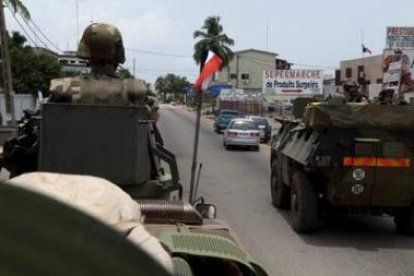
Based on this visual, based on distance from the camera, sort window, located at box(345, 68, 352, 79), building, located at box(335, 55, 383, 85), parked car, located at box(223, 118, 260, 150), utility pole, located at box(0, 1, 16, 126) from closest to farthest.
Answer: utility pole, located at box(0, 1, 16, 126) → parked car, located at box(223, 118, 260, 150) → building, located at box(335, 55, 383, 85) → window, located at box(345, 68, 352, 79)

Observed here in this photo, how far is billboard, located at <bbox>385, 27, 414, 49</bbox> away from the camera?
61656 millimetres

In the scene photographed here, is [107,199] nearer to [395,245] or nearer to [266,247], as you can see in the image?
[266,247]

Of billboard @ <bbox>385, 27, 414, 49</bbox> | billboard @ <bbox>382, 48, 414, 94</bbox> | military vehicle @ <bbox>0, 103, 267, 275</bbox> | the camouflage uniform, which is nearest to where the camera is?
military vehicle @ <bbox>0, 103, 267, 275</bbox>

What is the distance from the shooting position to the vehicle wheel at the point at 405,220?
1177cm

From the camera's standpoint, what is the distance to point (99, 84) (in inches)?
196

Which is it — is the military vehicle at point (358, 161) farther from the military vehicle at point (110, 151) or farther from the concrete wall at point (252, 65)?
the concrete wall at point (252, 65)

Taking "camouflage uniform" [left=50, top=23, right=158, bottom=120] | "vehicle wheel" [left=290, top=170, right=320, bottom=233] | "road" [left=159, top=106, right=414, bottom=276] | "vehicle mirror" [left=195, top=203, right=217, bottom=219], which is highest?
"camouflage uniform" [left=50, top=23, right=158, bottom=120]

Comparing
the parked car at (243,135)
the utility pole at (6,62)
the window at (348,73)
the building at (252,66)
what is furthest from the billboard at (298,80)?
the building at (252,66)

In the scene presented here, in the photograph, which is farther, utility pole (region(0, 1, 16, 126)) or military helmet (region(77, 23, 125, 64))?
utility pole (region(0, 1, 16, 126))

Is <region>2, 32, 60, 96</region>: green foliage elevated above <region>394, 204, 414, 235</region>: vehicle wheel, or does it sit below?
above

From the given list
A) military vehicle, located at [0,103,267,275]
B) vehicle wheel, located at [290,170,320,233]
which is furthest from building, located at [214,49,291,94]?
military vehicle, located at [0,103,267,275]

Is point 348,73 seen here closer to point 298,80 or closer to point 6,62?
point 298,80

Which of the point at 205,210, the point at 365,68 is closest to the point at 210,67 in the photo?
the point at 205,210

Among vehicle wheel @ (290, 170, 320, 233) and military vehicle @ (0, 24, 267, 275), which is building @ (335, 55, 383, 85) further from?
military vehicle @ (0, 24, 267, 275)
